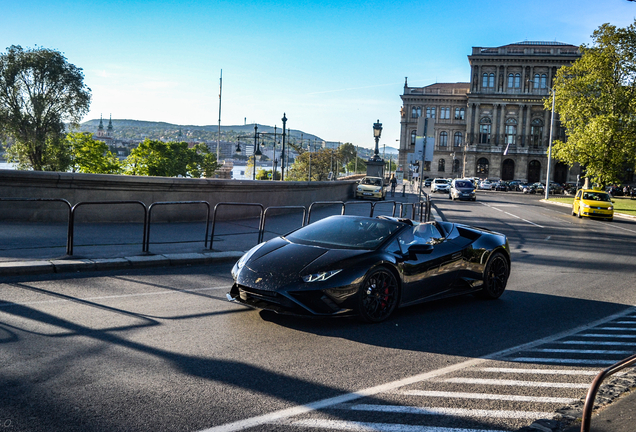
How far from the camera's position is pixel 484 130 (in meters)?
107

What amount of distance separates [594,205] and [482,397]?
30343 mm

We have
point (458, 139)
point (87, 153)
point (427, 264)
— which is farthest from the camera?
point (458, 139)

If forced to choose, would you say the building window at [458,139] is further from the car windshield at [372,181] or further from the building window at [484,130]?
the car windshield at [372,181]

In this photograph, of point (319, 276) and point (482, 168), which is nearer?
point (319, 276)

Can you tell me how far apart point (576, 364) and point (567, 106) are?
46285mm

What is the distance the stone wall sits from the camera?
13203 millimetres

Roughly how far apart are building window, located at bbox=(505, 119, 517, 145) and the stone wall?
95.7 metres

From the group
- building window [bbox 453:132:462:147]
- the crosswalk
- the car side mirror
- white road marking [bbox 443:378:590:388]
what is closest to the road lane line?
the crosswalk

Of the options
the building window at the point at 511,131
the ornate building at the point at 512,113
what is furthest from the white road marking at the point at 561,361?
the building window at the point at 511,131

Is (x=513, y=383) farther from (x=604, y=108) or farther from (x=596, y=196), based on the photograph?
(x=604, y=108)

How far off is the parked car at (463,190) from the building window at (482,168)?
62414 mm

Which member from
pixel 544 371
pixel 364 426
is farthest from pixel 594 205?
pixel 364 426

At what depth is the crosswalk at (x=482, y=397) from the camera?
156 inches

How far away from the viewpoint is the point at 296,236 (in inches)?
300
